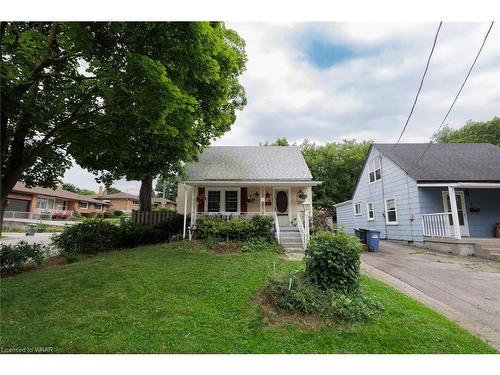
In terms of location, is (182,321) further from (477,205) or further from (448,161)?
(448,161)

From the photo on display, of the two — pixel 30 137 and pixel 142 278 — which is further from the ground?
pixel 30 137

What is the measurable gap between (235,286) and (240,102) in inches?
484

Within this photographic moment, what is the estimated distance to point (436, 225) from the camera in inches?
473

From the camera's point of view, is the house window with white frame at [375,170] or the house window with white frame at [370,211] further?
the house window with white frame at [370,211]

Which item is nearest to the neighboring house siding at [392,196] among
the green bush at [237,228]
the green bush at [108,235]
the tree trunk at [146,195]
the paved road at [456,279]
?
the paved road at [456,279]

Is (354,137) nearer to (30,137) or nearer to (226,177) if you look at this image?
(226,177)

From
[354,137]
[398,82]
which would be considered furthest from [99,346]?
[354,137]

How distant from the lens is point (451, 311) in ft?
16.0

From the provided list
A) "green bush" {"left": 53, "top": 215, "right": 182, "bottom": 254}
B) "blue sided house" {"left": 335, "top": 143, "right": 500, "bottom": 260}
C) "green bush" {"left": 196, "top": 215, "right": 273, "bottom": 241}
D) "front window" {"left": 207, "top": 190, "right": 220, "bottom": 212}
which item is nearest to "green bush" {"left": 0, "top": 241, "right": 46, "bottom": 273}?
"green bush" {"left": 53, "top": 215, "right": 182, "bottom": 254}

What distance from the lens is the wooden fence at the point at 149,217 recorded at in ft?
44.1

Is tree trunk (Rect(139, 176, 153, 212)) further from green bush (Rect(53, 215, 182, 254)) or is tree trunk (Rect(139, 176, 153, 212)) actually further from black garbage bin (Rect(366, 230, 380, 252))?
black garbage bin (Rect(366, 230, 380, 252))

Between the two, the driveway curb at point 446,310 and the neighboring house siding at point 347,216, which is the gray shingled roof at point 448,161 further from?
the driveway curb at point 446,310

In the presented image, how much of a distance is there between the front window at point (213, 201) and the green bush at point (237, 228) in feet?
7.46

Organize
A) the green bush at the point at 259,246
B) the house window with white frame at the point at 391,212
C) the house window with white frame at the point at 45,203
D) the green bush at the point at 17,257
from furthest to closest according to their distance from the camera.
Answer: the house window with white frame at the point at 45,203
the house window with white frame at the point at 391,212
the green bush at the point at 259,246
the green bush at the point at 17,257
